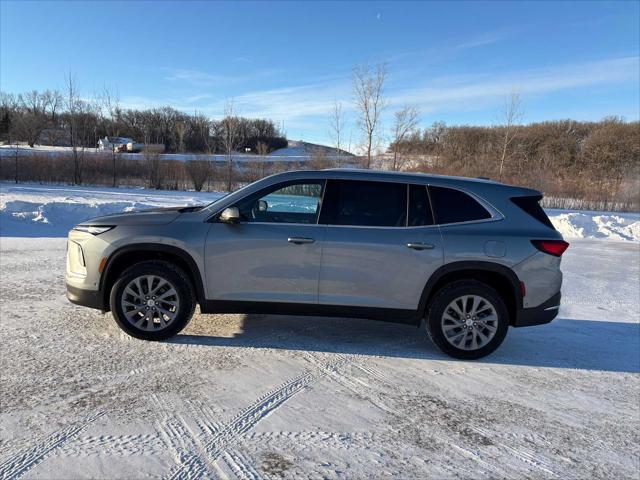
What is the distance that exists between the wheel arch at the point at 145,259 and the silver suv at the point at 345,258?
1 centimetres

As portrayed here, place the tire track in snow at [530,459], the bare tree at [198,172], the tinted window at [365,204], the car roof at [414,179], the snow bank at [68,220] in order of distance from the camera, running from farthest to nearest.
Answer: the bare tree at [198,172], the snow bank at [68,220], the car roof at [414,179], the tinted window at [365,204], the tire track in snow at [530,459]

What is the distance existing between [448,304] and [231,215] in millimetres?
2328

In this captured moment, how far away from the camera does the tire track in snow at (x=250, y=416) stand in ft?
8.80

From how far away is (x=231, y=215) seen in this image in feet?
14.1

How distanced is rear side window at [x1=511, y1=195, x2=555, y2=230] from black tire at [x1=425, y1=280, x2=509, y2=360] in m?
0.88

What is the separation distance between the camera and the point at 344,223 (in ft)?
14.4

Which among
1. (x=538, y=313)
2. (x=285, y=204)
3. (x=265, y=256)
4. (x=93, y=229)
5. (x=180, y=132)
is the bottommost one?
(x=538, y=313)

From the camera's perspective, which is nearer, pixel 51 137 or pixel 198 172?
pixel 198 172

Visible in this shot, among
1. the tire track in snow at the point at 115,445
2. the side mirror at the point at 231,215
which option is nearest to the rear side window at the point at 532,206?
the side mirror at the point at 231,215

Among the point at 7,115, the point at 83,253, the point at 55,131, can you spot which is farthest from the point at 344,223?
the point at 7,115

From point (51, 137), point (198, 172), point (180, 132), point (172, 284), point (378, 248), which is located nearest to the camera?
point (378, 248)

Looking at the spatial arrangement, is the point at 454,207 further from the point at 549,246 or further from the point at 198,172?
the point at 198,172

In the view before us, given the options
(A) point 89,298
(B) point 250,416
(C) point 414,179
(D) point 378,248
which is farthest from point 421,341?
(A) point 89,298

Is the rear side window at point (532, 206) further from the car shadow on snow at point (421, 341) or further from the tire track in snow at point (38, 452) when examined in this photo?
the tire track in snow at point (38, 452)
